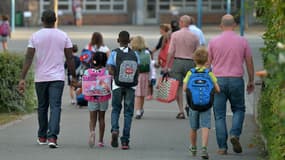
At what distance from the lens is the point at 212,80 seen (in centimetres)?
1015

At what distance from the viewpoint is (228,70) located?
1052 centimetres

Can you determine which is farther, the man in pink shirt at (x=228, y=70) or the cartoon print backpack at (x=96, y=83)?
the cartoon print backpack at (x=96, y=83)

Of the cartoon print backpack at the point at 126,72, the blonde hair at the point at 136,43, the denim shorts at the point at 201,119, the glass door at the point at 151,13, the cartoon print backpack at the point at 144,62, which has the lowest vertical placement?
the glass door at the point at 151,13

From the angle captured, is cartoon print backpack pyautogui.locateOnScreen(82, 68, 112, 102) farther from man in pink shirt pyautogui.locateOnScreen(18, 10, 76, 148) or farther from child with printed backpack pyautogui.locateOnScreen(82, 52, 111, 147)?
man in pink shirt pyautogui.locateOnScreen(18, 10, 76, 148)

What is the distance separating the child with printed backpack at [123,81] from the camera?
36.0ft

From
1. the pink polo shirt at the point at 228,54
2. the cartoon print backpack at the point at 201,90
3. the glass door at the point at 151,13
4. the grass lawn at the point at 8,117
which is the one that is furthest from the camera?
the glass door at the point at 151,13

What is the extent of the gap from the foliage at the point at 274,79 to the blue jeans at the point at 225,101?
1.26 feet

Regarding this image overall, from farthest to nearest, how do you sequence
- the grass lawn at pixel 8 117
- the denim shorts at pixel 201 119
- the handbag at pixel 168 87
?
the handbag at pixel 168 87
the grass lawn at pixel 8 117
the denim shorts at pixel 201 119

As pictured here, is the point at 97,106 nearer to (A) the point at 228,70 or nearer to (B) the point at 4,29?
(A) the point at 228,70

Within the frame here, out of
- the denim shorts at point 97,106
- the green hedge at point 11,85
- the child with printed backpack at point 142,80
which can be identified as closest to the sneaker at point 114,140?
the denim shorts at point 97,106

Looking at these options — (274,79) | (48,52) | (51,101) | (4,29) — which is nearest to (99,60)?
(48,52)

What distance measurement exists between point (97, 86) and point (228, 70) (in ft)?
5.80

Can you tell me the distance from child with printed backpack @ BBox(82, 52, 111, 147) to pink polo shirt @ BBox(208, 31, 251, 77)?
1473mm

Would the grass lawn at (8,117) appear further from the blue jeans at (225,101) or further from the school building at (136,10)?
the school building at (136,10)
